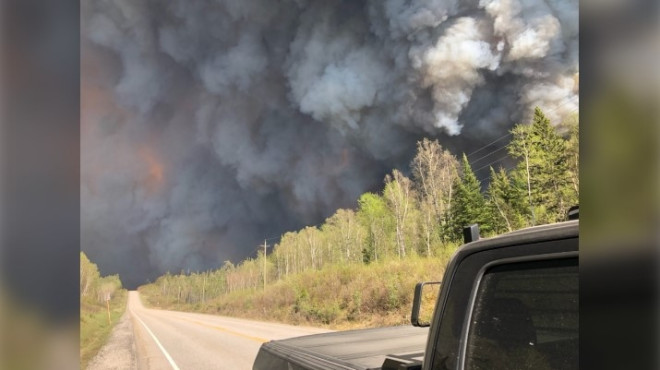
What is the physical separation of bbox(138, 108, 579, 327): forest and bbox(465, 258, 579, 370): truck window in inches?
703

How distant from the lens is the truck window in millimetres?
890

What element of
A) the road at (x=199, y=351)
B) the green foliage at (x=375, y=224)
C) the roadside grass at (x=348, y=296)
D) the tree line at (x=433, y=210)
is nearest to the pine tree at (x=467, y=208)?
the tree line at (x=433, y=210)

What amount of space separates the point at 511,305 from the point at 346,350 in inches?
49.5

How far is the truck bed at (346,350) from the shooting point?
70.6 inches

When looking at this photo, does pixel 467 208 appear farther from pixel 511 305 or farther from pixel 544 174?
pixel 511 305

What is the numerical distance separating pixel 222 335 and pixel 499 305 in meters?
17.6

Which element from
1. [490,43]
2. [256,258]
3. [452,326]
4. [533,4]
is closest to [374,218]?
[256,258]

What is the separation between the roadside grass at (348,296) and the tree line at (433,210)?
318 cm

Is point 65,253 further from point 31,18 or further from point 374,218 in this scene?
point 374,218

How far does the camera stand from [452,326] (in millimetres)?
1057

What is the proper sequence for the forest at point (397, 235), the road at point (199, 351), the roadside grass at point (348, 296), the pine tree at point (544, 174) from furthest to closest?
the pine tree at point (544, 174), the forest at point (397, 235), the roadside grass at point (348, 296), the road at point (199, 351)

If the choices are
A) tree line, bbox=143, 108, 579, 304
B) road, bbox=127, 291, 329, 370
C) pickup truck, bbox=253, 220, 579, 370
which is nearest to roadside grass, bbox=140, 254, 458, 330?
tree line, bbox=143, 108, 579, 304

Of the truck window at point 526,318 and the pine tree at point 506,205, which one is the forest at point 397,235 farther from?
the truck window at point 526,318

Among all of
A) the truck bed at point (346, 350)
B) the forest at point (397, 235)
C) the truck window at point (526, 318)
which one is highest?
the forest at point (397, 235)
